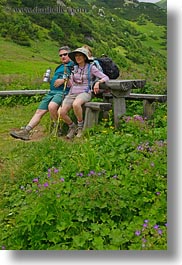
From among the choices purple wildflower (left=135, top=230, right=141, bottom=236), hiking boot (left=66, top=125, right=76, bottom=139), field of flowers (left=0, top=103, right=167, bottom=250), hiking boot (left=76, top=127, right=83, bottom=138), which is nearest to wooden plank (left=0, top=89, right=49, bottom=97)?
hiking boot (left=66, top=125, right=76, bottom=139)

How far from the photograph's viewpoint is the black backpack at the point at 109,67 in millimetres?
5934

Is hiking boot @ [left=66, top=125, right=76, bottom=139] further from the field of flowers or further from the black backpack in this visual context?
the field of flowers

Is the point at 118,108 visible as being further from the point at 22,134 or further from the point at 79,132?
the point at 22,134

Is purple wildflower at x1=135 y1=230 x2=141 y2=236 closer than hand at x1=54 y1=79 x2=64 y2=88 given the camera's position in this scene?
Yes

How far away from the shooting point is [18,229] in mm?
3650

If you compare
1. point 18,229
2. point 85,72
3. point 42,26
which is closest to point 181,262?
point 18,229

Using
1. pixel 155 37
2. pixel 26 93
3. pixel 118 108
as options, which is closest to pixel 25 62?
pixel 26 93

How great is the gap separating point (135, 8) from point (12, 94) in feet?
10.8

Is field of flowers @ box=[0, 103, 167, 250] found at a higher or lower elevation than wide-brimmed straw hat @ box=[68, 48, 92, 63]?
lower

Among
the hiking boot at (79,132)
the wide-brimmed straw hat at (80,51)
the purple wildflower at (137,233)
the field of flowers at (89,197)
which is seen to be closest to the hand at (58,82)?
the wide-brimmed straw hat at (80,51)

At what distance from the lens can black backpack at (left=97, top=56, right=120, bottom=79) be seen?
5934 mm

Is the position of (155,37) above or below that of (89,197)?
above

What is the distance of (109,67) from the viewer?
19.7 feet

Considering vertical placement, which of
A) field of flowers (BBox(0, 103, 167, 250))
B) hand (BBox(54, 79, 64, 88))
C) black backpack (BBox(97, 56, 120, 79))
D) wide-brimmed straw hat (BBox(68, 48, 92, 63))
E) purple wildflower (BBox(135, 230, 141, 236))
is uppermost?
wide-brimmed straw hat (BBox(68, 48, 92, 63))
